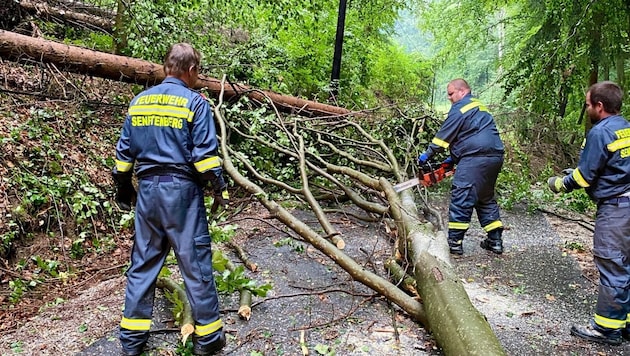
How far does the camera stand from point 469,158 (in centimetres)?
459

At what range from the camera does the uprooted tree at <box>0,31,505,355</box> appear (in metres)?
2.83

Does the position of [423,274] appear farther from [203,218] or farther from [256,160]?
[256,160]

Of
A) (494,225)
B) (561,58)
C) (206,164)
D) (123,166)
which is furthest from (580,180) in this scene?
(561,58)

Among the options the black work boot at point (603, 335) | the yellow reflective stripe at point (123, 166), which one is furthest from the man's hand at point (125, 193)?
the black work boot at point (603, 335)

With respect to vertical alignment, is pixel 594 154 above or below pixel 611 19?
below

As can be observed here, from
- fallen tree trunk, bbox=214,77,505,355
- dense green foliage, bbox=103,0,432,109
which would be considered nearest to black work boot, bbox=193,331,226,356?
fallen tree trunk, bbox=214,77,505,355

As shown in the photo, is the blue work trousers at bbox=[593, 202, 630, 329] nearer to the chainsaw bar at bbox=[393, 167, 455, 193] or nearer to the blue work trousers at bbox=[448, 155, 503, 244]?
the blue work trousers at bbox=[448, 155, 503, 244]

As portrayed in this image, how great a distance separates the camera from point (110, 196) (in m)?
4.96

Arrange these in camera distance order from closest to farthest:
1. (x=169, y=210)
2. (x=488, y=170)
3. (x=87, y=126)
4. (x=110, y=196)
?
(x=169, y=210) < (x=488, y=170) < (x=110, y=196) < (x=87, y=126)

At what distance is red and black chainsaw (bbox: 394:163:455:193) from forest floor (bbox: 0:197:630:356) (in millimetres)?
694

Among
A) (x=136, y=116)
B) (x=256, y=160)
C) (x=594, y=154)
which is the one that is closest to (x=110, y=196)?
(x=256, y=160)

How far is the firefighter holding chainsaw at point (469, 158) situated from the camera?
455cm

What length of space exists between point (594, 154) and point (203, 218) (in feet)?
8.66

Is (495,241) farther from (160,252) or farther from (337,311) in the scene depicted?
(160,252)
